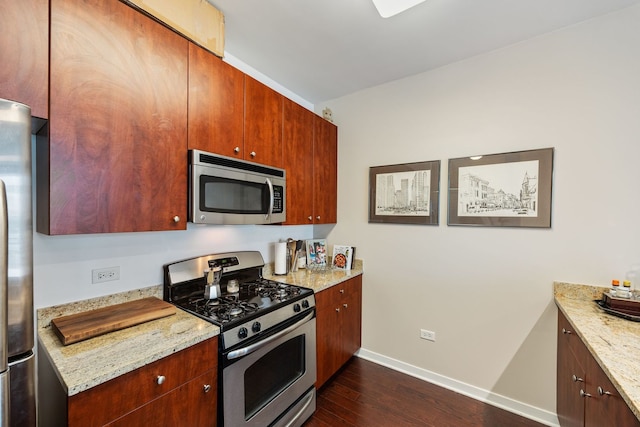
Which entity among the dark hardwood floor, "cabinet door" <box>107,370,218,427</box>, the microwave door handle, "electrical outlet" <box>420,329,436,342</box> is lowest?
the dark hardwood floor

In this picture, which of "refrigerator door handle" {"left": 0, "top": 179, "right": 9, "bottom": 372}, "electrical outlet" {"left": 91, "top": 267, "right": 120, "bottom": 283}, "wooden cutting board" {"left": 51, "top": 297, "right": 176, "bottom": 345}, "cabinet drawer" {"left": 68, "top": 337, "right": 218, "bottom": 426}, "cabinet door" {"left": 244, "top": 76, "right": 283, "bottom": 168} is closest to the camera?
"refrigerator door handle" {"left": 0, "top": 179, "right": 9, "bottom": 372}

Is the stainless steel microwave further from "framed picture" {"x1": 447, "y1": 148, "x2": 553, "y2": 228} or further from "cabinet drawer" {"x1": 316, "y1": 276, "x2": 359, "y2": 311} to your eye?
"framed picture" {"x1": 447, "y1": 148, "x2": 553, "y2": 228}

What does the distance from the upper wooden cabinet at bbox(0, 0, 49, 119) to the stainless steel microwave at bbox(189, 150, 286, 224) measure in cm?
62

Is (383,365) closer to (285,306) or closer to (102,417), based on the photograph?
(285,306)

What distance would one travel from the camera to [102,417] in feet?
3.10

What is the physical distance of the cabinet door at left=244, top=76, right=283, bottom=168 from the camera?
188 cm

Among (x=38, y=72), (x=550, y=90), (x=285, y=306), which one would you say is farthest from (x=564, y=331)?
(x=38, y=72)

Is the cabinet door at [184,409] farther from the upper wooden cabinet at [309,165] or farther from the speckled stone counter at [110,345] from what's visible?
the upper wooden cabinet at [309,165]

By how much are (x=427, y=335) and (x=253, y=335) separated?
5.51 ft

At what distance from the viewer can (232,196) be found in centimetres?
175

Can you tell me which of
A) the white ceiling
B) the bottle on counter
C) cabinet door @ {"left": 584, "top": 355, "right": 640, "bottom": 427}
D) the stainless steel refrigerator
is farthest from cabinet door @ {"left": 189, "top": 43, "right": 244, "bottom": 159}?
the bottle on counter

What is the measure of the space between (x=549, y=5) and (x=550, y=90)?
0.54 meters

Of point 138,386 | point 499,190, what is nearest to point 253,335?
point 138,386

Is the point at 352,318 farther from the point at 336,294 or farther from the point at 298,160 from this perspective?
the point at 298,160
